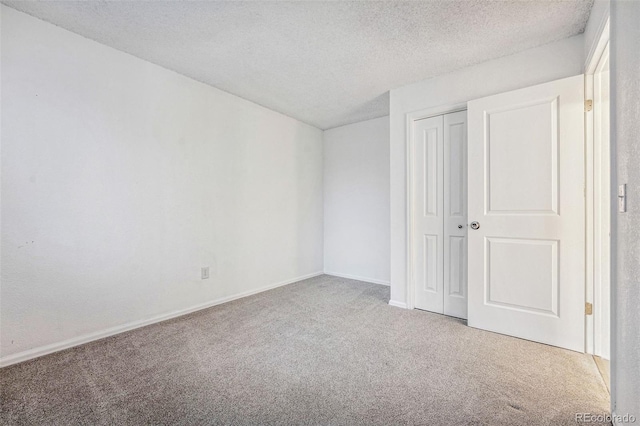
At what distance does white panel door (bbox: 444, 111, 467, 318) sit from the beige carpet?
0.28 m

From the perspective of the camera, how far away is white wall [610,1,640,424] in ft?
3.60

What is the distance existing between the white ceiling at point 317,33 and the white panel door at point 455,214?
0.62 metres

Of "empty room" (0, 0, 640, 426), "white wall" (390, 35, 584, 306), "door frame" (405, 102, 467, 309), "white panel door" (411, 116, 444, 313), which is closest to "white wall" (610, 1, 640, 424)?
"empty room" (0, 0, 640, 426)

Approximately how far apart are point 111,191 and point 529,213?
3.49 metres

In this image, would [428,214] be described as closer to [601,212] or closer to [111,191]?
[601,212]

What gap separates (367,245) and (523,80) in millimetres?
2685

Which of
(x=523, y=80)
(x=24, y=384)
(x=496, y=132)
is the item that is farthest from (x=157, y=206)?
(x=523, y=80)

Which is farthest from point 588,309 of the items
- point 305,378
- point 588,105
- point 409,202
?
point 305,378

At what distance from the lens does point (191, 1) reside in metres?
1.85

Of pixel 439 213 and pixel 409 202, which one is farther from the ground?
pixel 409 202

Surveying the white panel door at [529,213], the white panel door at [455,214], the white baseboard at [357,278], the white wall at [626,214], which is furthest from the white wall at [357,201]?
the white wall at [626,214]

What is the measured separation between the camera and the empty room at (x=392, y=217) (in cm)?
153

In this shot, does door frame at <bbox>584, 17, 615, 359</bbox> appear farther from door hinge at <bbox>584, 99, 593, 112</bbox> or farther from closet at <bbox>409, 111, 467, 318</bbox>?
closet at <bbox>409, 111, 467, 318</bbox>

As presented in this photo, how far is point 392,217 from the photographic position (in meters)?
3.18
